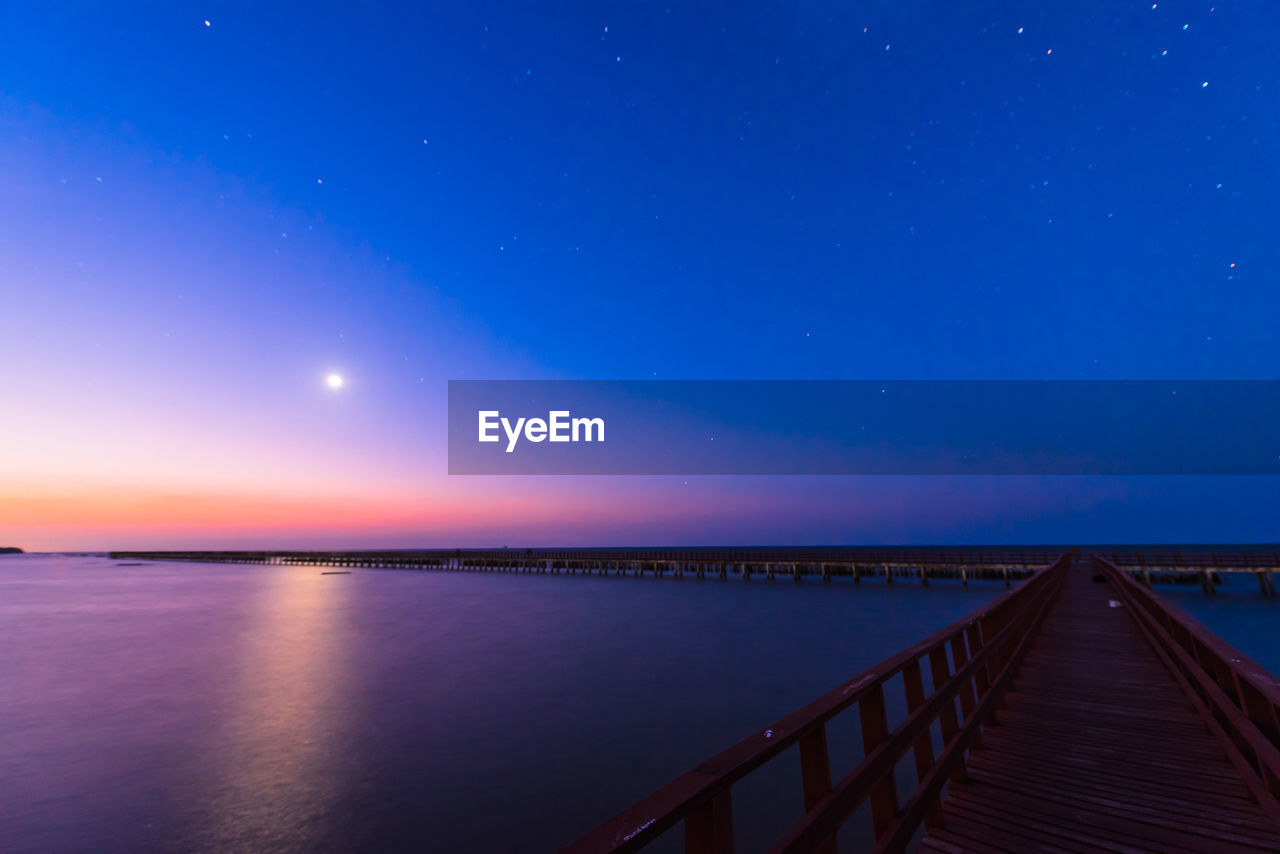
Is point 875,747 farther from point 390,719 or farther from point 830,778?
point 390,719

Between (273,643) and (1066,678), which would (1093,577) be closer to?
(1066,678)

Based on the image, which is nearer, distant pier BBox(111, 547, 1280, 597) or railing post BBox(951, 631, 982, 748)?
railing post BBox(951, 631, 982, 748)

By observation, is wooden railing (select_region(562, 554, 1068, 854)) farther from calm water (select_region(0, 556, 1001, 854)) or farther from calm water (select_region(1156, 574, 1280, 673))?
calm water (select_region(1156, 574, 1280, 673))

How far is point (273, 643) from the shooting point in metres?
25.0

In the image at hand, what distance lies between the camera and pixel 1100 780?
4746mm

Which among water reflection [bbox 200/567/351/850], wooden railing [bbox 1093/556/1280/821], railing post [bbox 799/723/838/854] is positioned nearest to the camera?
railing post [bbox 799/723/838/854]

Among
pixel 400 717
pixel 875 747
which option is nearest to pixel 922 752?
pixel 875 747

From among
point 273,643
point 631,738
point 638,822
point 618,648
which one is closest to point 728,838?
point 638,822

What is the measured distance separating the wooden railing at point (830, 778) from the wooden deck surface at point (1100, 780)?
326 mm

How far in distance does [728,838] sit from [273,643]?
95.2 ft

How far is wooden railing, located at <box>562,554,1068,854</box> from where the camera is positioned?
1.63 meters

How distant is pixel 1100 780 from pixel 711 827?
4.75 meters

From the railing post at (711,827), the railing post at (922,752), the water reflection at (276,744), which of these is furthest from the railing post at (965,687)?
the water reflection at (276,744)

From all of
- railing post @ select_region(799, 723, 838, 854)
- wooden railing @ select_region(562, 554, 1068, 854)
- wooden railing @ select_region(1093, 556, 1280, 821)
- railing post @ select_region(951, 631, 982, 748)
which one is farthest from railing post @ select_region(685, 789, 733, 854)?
railing post @ select_region(951, 631, 982, 748)
